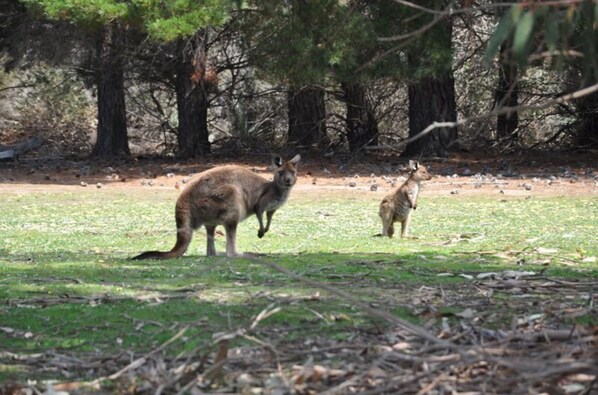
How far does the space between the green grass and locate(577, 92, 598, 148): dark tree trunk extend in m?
8.61

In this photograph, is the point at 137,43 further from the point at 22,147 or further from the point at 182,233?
the point at 182,233

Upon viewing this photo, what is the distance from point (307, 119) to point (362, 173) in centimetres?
503

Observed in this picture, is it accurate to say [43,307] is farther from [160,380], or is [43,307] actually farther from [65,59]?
[65,59]

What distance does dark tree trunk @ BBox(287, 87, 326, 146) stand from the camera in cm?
A: 2777

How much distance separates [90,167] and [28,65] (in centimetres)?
337

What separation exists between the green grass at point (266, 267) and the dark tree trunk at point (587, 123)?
8607 millimetres

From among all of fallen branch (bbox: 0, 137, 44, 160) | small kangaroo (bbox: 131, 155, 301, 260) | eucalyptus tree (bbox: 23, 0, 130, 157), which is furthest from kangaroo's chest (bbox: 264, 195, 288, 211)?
fallen branch (bbox: 0, 137, 44, 160)

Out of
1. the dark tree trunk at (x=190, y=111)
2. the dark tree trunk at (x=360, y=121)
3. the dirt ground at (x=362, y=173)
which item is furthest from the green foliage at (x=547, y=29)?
the dark tree trunk at (x=360, y=121)

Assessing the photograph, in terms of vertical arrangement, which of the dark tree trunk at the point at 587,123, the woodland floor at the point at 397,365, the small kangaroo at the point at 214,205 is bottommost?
the woodland floor at the point at 397,365

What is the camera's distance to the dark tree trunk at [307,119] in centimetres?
2777

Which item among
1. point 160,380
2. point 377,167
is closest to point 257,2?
point 377,167

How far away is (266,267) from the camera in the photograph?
977cm

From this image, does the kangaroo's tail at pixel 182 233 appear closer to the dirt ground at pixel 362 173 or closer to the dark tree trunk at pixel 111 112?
the dirt ground at pixel 362 173

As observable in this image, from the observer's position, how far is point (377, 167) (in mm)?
24375
